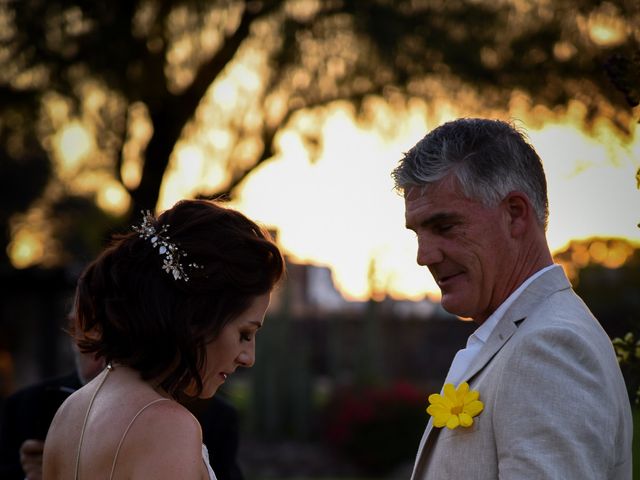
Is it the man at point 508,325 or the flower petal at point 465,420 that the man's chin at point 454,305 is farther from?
the flower petal at point 465,420

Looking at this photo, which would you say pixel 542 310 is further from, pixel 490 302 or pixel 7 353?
pixel 7 353

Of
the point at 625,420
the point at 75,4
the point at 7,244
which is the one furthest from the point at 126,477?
the point at 7,244

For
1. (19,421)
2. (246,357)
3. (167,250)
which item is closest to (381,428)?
(19,421)

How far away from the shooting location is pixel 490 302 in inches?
108

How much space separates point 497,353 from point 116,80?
734 centimetres

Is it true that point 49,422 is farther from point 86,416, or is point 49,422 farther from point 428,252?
point 428,252

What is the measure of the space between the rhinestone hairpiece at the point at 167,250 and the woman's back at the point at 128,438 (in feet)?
0.92

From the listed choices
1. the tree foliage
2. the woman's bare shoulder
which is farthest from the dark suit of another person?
the tree foliage

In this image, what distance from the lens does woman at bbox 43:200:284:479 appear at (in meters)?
2.53

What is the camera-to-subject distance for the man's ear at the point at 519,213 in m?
2.69

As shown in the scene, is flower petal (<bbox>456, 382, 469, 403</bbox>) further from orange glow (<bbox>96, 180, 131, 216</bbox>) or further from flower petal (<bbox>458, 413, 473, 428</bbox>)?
orange glow (<bbox>96, 180, 131, 216</bbox>)

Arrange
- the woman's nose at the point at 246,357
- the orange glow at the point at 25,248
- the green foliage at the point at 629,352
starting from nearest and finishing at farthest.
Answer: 1. the woman's nose at the point at 246,357
2. the green foliage at the point at 629,352
3. the orange glow at the point at 25,248

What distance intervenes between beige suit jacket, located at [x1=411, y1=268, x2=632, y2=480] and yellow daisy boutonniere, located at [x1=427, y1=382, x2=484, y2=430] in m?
0.03

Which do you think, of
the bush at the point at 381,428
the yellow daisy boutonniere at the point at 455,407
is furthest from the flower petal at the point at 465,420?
the bush at the point at 381,428
